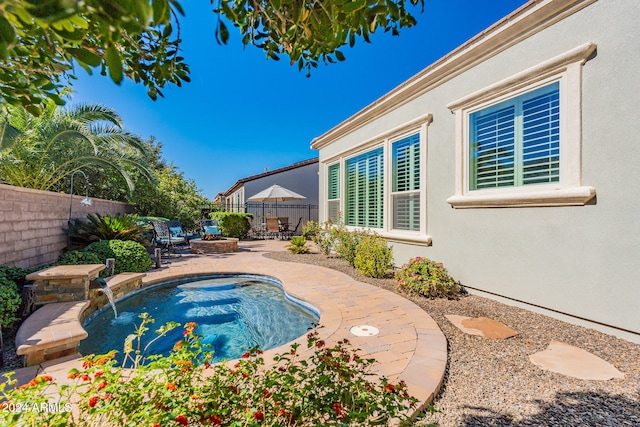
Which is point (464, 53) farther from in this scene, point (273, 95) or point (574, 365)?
point (273, 95)

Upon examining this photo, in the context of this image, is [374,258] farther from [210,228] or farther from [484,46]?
[210,228]

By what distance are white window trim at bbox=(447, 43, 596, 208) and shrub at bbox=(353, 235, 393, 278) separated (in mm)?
2305

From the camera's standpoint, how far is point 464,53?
5.31 metres

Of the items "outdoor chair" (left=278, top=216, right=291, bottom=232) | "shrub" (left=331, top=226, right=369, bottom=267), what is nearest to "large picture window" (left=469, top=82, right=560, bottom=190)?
"shrub" (left=331, top=226, right=369, bottom=267)

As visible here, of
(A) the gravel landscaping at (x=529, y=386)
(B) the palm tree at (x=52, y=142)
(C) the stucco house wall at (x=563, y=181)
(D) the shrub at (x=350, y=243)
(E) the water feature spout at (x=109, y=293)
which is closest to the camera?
(A) the gravel landscaping at (x=529, y=386)

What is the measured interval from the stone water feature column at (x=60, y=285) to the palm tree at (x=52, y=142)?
4.72 meters

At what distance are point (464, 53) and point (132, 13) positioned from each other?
6126 mm

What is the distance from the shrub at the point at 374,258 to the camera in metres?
6.71

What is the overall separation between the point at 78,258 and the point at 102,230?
1.60 meters

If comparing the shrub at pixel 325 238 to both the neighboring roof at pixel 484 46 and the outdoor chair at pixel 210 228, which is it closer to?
the neighboring roof at pixel 484 46

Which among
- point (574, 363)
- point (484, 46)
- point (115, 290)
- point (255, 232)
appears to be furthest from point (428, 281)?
point (255, 232)

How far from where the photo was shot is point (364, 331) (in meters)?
3.72

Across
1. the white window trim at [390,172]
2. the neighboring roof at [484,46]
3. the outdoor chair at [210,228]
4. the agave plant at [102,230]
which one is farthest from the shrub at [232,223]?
the neighboring roof at [484,46]

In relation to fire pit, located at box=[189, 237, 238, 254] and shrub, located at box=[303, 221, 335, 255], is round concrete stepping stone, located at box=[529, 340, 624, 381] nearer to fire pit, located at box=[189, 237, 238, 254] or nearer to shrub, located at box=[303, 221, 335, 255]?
shrub, located at box=[303, 221, 335, 255]
